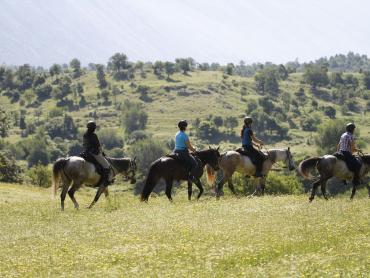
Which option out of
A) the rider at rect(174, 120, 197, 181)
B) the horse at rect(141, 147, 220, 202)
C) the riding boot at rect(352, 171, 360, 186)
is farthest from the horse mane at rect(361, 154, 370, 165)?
the rider at rect(174, 120, 197, 181)

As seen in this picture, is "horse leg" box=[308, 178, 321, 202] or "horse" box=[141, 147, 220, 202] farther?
"horse" box=[141, 147, 220, 202]

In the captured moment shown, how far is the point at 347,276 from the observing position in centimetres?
1150

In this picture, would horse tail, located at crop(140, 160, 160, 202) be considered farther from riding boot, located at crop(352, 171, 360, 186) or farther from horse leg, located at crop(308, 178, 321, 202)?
riding boot, located at crop(352, 171, 360, 186)

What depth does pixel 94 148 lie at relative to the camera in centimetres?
2691

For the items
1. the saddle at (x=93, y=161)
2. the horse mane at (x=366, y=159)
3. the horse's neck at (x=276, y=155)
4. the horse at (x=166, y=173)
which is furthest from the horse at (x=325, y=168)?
the saddle at (x=93, y=161)

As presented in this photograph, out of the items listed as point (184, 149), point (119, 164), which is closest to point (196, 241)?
point (184, 149)

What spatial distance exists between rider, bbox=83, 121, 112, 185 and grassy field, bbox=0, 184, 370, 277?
9.30 feet

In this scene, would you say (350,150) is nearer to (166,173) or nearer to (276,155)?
(276,155)

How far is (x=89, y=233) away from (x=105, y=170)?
8152mm

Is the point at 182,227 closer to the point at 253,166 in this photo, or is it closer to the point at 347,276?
the point at 347,276

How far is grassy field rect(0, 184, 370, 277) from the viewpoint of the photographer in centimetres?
1325

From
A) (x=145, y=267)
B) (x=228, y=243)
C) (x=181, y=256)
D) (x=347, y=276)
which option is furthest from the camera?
(x=228, y=243)

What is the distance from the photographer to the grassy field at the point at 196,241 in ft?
43.5

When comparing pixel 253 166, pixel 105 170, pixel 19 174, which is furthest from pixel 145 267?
pixel 19 174
